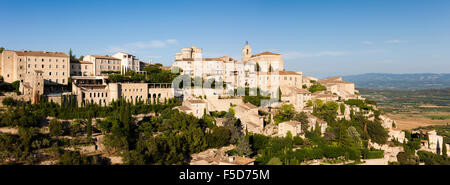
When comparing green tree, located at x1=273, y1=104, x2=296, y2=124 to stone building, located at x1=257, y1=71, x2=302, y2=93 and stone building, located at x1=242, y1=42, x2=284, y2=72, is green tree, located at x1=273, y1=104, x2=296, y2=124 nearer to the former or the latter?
stone building, located at x1=257, y1=71, x2=302, y2=93

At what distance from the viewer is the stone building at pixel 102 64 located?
136 ft

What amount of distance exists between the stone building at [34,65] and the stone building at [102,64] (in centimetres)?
412

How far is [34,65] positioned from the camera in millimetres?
35656

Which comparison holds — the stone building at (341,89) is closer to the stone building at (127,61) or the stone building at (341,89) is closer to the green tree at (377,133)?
the green tree at (377,133)

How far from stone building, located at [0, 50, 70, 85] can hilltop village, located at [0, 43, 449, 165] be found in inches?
4.4

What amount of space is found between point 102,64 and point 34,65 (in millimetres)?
8566

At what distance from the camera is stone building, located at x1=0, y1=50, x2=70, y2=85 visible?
114ft

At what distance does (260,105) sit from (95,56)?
77.2ft

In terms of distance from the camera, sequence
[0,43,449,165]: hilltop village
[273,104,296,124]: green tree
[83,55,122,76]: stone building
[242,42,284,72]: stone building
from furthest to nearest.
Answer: [242,42,284,72]: stone building < [83,55,122,76]: stone building < [273,104,296,124]: green tree < [0,43,449,165]: hilltop village

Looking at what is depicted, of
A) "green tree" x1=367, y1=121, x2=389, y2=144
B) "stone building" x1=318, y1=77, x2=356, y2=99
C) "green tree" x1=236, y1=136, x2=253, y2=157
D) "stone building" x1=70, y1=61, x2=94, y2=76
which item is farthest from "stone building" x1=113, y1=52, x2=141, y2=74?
"green tree" x1=367, y1=121, x2=389, y2=144

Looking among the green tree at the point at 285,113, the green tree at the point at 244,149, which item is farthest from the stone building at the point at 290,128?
the green tree at the point at 244,149

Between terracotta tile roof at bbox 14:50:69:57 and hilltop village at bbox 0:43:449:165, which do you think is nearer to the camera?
hilltop village at bbox 0:43:449:165

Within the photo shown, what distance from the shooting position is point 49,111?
1192 inches
